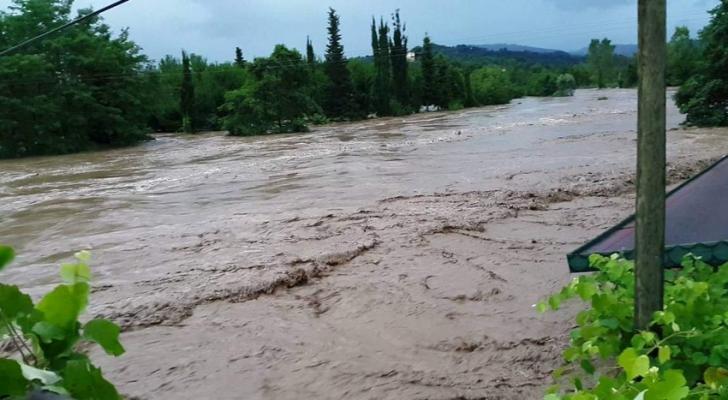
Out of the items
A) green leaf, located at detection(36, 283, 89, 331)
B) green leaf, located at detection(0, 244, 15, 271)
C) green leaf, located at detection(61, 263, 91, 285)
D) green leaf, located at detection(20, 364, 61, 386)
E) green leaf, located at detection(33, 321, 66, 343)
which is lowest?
green leaf, located at detection(20, 364, 61, 386)

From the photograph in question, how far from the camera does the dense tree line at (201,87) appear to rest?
89.7ft

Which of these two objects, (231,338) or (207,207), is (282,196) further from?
(231,338)

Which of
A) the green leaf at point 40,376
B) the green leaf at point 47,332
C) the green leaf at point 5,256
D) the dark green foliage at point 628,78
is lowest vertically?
the dark green foliage at point 628,78

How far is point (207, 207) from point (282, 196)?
132 cm

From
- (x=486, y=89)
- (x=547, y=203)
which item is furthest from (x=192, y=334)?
(x=486, y=89)

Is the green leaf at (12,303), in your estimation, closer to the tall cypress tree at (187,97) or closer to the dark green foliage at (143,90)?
the dark green foliage at (143,90)

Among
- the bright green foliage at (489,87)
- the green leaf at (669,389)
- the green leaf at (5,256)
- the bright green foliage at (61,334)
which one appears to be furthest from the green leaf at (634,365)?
the bright green foliage at (489,87)

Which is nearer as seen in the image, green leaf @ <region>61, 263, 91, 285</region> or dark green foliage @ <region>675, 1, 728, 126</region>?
green leaf @ <region>61, 263, 91, 285</region>

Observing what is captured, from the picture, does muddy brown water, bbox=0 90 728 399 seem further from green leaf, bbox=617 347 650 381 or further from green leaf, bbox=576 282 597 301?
green leaf, bbox=617 347 650 381

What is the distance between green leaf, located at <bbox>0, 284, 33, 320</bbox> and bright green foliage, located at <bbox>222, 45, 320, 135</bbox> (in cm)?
3270

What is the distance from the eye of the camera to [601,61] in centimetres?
8581

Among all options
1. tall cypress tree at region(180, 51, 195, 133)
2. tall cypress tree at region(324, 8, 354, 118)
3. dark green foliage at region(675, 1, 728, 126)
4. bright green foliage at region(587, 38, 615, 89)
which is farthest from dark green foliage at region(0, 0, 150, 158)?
bright green foliage at region(587, 38, 615, 89)

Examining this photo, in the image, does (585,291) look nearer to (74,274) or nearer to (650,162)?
(650,162)

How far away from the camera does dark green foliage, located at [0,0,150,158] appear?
27.8m
